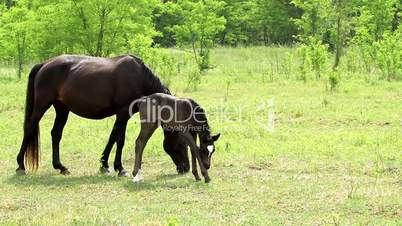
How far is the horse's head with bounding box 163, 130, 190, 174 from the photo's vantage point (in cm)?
907

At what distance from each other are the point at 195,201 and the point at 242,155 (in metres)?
3.09

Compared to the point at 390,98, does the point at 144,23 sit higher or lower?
higher

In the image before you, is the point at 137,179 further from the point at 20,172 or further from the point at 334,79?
the point at 334,79

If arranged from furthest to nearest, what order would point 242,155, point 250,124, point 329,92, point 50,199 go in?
point 329,92
point 250,124
point 242,155
point 50,199

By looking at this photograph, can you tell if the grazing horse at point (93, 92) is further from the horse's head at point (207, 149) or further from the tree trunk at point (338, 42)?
the tree trunk at point (338, 42)

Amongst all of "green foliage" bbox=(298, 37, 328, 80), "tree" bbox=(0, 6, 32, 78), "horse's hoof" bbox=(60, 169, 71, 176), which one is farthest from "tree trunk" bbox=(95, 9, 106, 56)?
"horse's hoof" bbox=(60, 169, 71, 176)

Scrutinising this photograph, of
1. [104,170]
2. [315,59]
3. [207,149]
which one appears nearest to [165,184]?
[207,149]

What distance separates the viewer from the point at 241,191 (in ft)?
26.0

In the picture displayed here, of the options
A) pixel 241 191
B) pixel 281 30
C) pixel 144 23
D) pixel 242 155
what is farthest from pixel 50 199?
pixel 281 30

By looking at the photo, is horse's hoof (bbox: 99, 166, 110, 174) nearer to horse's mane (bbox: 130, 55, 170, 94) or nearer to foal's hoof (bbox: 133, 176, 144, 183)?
foal's hoof (bbox: 133, 176, 144, 183)

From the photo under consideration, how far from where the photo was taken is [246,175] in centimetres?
893

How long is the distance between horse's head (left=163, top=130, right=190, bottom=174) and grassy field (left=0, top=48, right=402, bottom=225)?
0.23 m

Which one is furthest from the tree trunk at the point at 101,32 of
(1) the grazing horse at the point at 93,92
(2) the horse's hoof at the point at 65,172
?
(2) the horse's hoof at the point at 65,172

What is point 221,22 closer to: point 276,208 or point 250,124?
point 250,124
